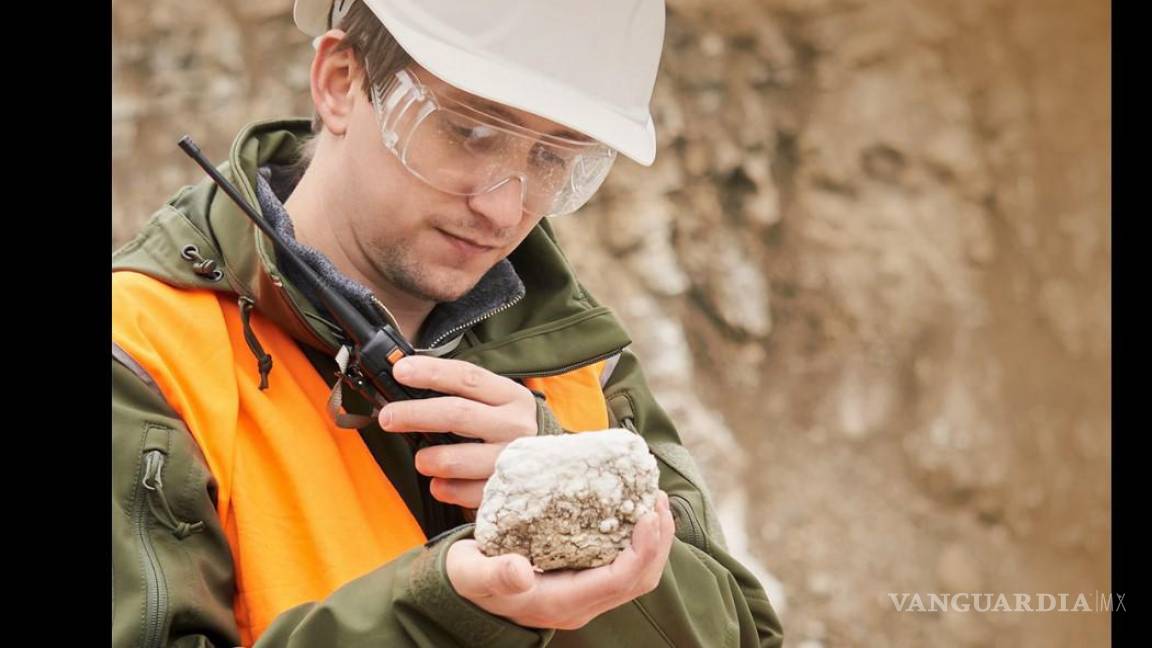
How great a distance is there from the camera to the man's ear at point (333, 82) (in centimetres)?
205

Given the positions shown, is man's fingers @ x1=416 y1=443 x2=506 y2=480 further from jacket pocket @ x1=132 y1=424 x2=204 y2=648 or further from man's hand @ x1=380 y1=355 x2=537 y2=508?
jacket pocket @ x1=132 y1=424 x2=204 y2=648

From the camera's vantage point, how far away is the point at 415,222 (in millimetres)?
1972

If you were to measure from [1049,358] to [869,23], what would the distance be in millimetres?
1496

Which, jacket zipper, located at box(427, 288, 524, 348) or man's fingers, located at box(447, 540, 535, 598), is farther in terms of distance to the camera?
jacket zipper, located at box(427, 288, 524, 348)

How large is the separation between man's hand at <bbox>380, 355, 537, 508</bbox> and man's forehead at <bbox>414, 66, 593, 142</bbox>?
40 cm

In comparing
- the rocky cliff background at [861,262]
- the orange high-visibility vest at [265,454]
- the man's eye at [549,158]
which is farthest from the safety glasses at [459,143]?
the rocky cliff background at [861,262]

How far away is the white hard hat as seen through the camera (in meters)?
1.86

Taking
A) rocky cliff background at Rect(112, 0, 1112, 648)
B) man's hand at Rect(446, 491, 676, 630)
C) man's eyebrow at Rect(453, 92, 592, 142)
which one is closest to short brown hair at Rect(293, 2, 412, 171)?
man's eyebrow at Rect(453, 92, 592, 142)

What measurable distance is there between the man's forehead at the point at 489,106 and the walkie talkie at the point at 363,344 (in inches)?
12.6

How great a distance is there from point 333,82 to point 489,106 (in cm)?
33

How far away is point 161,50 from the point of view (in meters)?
4.72

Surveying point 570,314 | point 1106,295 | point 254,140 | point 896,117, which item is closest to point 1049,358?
point 1106,295

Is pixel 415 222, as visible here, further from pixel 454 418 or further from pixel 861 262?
pixel 861 262
